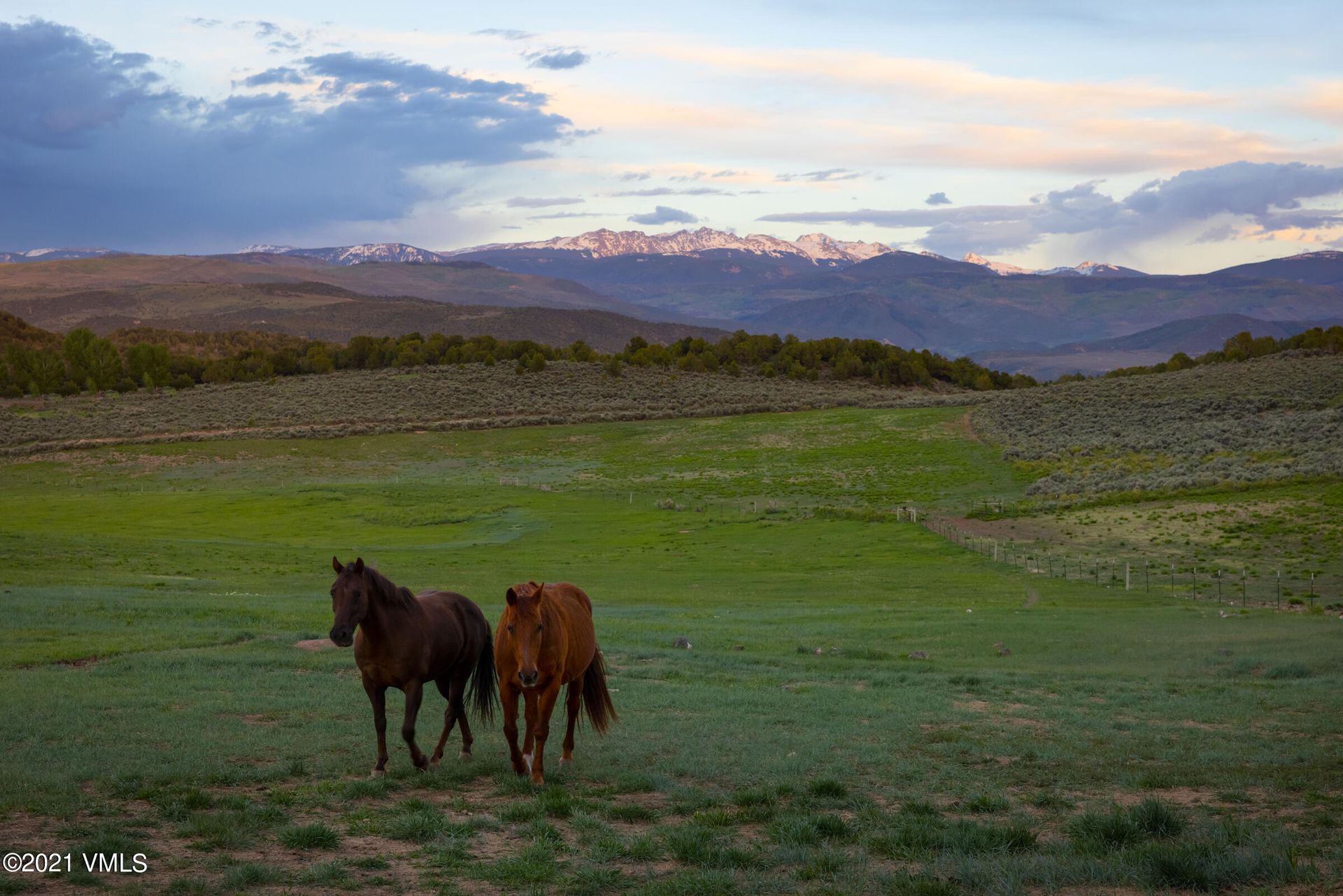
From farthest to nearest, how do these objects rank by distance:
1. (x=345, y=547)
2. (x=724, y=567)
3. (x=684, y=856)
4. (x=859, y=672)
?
(x=345, y=547) → (x=724, y=567) → (x=859, y=672) → (x=684, y=856)

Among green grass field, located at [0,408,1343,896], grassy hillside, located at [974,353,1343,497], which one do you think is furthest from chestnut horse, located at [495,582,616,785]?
grassy hillside, located at [974,353,1343,497]

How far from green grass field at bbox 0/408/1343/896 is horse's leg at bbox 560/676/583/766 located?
52cm

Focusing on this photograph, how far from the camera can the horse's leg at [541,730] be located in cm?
963

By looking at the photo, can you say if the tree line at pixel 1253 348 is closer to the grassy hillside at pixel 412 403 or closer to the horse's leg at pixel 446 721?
the grassy hillside at pixel 412 403

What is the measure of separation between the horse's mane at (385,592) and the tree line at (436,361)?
102949 mm

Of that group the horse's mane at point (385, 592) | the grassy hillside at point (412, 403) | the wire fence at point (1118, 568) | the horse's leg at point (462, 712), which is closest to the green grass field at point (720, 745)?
the horse's leg at point (462, 712)

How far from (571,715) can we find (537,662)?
1.22 m

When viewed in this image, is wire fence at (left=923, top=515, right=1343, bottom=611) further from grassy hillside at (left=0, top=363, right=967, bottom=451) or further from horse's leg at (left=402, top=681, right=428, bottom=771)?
grassy hillside at (left=0, top=363, right=967, bottom=451)

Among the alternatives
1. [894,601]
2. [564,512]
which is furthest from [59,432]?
[894,601]

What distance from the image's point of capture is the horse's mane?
988 centimetres

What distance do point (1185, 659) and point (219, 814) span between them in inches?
682

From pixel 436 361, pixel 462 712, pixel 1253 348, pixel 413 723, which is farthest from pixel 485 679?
pixel 1253 348

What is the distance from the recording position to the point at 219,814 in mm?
8133

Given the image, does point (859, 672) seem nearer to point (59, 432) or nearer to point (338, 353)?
point (59, 432)
